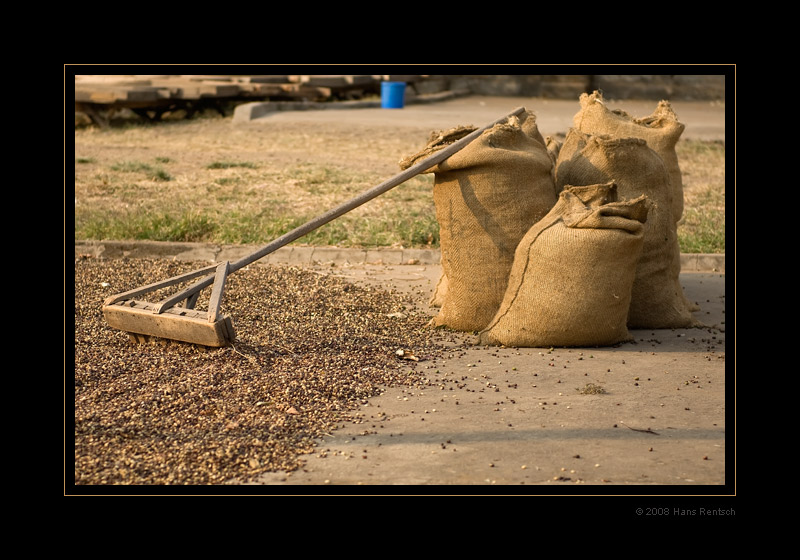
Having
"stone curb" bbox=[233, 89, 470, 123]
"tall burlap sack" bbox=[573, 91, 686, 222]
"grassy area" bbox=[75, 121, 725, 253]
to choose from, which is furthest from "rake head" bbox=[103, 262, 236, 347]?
"stone curb" bbox=[233, 89, 470, 123]

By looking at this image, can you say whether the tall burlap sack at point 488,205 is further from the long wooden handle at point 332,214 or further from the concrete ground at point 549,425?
the concrete ground at point 549,425

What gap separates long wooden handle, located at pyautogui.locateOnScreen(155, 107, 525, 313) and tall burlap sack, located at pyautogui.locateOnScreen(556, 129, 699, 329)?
68 cm

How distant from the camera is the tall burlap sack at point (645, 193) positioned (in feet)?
19.2

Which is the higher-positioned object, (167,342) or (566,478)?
(167,342)

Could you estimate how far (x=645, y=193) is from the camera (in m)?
5.96

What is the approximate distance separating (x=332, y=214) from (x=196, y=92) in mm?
10323

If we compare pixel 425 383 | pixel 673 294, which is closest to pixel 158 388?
pixel 425 383

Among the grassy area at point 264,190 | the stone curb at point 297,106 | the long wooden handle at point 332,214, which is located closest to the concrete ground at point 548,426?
the long wooden handle at point 332,214

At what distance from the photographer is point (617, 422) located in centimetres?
447

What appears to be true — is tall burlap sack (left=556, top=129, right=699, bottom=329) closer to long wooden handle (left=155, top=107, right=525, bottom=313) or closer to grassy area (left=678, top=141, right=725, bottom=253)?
long wooden handle (left=155, top=107, right=525, bottom=313)

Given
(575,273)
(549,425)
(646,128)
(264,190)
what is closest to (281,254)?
(264,190)

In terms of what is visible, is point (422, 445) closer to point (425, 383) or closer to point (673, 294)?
point (425, 383)

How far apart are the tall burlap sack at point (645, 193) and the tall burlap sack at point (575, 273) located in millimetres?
323
